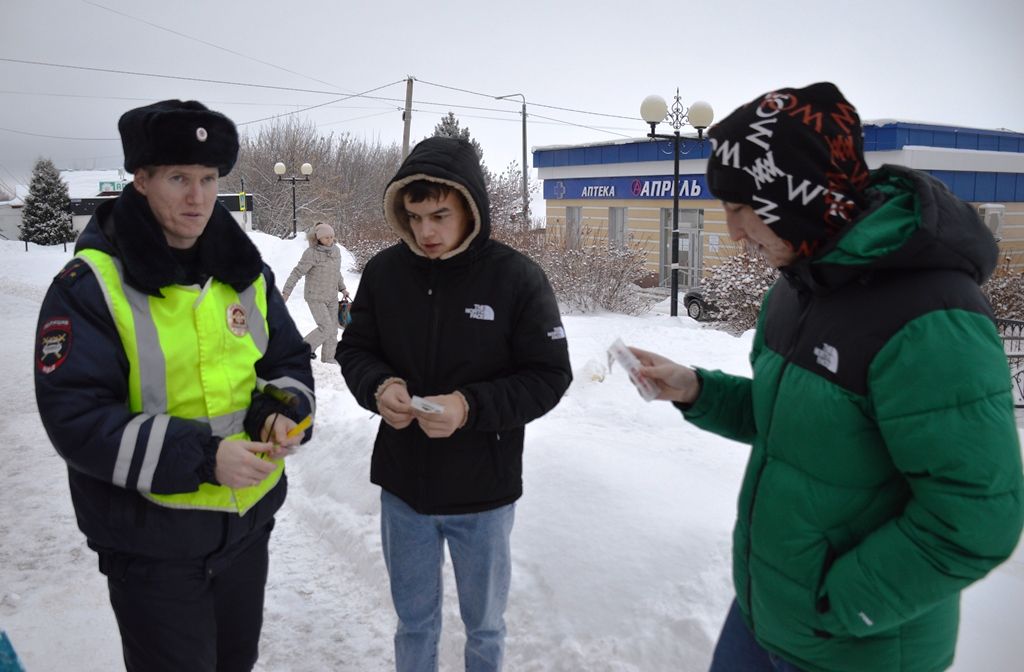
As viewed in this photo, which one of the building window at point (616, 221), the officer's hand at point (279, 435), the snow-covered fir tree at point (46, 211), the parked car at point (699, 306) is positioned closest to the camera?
the officer's hand at point (279, 435)

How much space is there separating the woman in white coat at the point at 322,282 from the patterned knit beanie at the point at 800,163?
8314mm

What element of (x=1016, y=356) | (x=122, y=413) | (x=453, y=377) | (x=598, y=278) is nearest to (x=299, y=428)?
(x=122, y=413)

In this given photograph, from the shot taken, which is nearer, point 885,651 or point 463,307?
point 885,651

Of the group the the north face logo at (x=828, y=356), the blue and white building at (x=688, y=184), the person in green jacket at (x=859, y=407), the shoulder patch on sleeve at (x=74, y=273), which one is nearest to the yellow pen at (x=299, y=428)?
the shoulder patch on sleeve at (x=74, y=273)

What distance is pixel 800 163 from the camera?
165 centimetres

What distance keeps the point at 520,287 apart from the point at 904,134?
20.6 meters

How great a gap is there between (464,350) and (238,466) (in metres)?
0.86

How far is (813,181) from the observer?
64.7 inches

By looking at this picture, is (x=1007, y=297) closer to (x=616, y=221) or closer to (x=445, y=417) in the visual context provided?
(x=616, y=221)

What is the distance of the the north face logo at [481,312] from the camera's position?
2547mm

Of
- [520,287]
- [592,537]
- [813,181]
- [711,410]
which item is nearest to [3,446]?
[592,537]

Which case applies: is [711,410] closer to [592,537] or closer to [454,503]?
[454,503]

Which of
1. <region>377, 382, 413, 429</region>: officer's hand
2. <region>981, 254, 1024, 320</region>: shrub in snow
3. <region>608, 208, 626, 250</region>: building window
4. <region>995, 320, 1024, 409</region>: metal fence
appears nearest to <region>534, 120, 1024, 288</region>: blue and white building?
<region>608, 208, 626, 250</region>: building window

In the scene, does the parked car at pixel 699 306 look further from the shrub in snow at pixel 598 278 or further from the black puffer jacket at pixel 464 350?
the black puffer jacket at pixel 464 350
